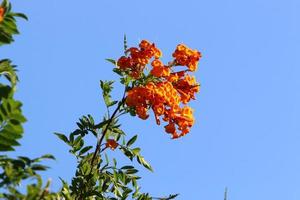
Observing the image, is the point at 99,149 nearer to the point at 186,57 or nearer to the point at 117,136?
the point at 117,136

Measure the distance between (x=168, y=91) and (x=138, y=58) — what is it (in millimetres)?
472

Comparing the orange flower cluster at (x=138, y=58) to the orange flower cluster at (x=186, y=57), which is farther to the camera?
the orange flower cluster at (x=186, y=57)

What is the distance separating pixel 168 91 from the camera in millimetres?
5223

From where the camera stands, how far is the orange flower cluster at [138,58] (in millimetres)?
5438

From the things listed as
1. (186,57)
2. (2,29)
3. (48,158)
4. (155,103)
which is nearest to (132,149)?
(155,103)

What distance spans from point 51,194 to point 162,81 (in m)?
3.26

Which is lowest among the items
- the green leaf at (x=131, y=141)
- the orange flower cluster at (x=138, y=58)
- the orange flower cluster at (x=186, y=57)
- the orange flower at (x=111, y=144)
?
the orange flower at (x=111, y=144)

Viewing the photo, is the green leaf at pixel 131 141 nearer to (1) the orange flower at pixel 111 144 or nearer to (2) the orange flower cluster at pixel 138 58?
(1) the orange flower at pixel 111 144

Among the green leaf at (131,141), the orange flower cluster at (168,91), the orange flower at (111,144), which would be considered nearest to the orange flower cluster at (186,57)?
the orange flower cluster at (168,91)

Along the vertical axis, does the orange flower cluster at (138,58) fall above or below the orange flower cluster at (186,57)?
below

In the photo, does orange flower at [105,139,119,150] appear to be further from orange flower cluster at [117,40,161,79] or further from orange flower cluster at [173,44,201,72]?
orange flower cluster at [173,44,201,72]

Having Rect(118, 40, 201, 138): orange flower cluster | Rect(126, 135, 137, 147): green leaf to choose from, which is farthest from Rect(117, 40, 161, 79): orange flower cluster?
Rect(126, 135, 137, 147): green leaf

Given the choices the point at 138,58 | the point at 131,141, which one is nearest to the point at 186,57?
the point at 138,58

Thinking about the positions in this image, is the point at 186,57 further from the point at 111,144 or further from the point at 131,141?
the point at 111,144
